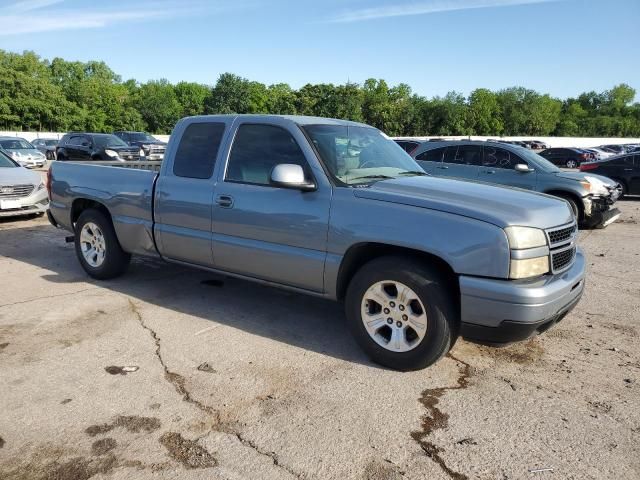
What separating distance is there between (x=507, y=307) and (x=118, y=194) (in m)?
4.13

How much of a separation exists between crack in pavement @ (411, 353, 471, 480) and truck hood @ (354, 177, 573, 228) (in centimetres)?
118

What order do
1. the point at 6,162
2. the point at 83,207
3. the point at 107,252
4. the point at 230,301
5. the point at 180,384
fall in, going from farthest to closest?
the point at 6,162 < the point at 83,207 < the point at 107,252 < the point at 230,301 < the point at 180,384

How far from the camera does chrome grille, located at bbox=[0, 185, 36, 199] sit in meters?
9.66

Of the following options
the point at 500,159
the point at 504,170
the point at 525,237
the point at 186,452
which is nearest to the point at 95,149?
the point at 500,159

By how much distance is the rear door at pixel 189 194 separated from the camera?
4.89m

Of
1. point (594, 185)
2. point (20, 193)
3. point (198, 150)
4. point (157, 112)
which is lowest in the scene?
point (20, 193)

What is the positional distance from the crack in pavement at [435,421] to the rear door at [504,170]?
25.3 ft

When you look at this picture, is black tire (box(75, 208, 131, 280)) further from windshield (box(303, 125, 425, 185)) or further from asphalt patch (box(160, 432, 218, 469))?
asphalt patch (box(160, 432, 218, 469))

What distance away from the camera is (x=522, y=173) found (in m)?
10.8

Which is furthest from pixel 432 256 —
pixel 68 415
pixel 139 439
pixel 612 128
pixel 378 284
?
pixel 612 128

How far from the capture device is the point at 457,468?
109 inches

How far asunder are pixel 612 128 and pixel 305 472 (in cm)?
13060

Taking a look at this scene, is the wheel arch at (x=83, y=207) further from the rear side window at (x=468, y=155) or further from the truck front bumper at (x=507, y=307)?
the rear side window at (x=468, y=155)

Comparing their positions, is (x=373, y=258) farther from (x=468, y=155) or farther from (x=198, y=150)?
(x=468, y=155)
